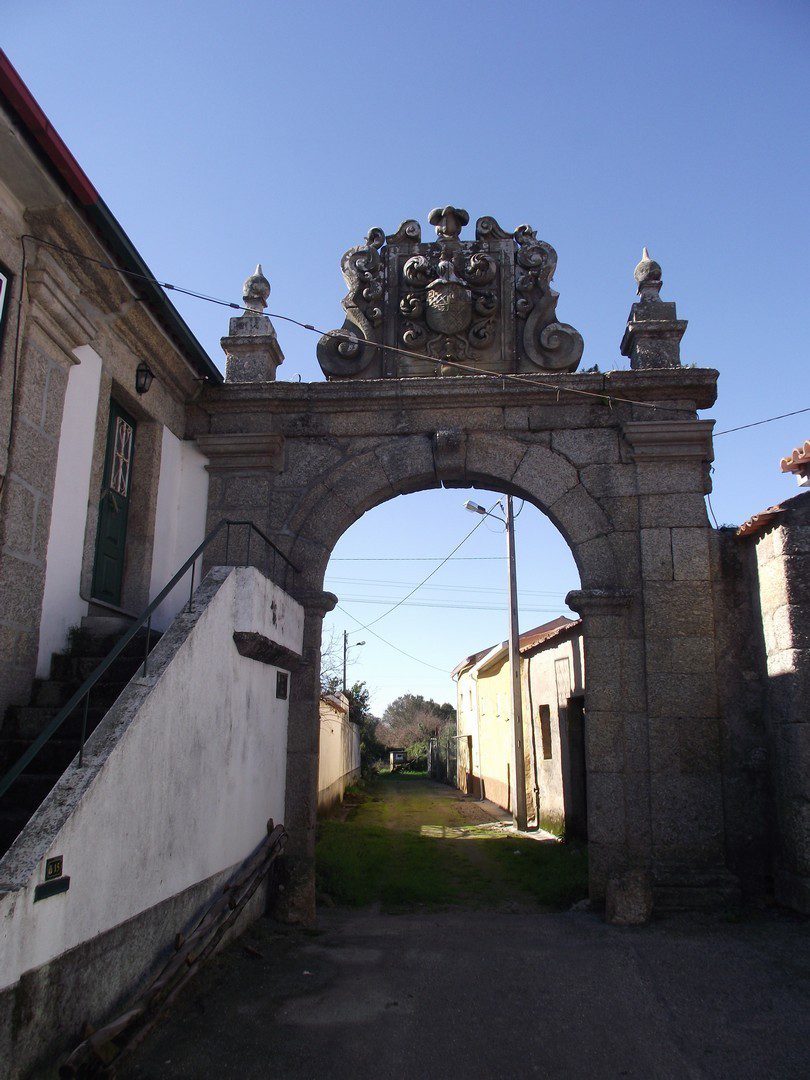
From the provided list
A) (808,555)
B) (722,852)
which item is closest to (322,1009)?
(722,852)

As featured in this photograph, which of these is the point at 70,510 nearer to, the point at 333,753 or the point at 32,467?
the point at 32,467

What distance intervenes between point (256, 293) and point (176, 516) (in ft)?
7.31

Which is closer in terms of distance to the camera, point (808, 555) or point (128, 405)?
point (808, 555)

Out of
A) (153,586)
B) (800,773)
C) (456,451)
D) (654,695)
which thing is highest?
(456,451)

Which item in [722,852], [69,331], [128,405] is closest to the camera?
[69,331]

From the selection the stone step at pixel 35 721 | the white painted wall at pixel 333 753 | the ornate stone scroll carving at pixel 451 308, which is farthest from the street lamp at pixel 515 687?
the stone step at pixel 35 721

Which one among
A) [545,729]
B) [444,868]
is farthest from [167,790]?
[545,729]

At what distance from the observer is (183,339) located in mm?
6539

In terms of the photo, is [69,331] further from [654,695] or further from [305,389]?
[654,695]

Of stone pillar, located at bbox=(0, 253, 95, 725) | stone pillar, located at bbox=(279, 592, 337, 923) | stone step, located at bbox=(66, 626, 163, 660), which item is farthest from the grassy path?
stone pillar, located at bbox=(0, 253, 95, 725)

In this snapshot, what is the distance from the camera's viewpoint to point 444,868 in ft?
26.8

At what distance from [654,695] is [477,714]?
598 inches

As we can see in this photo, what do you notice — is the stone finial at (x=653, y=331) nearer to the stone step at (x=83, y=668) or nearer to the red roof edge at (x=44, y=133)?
the red roof edge at (x=44, y=133)

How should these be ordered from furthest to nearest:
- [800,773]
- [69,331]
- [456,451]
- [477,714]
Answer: [477,714], [456,451], [800,773], [69,331]
